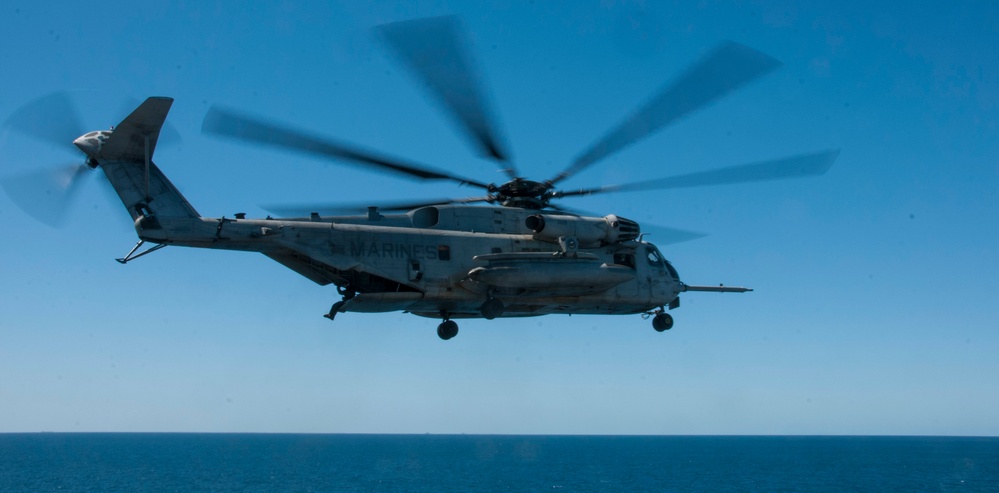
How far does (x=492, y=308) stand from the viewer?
18984 mm

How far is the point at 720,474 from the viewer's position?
404 ft

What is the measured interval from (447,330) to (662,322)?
17.4ft

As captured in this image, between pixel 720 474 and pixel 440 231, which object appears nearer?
pixel 440 231

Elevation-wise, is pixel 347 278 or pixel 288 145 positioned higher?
pixel 288 145

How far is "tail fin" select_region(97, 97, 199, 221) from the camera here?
16766mm

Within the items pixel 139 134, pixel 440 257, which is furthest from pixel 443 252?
pixel 139 134

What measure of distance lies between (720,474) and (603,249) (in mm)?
110740

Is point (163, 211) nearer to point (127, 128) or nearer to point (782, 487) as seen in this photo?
point (127, 128)

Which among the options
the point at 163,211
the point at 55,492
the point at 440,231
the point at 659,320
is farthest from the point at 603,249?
the point at 55,492

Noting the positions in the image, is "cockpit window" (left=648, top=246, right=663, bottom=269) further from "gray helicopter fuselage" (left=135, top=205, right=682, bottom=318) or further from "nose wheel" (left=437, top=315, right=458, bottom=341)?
"nose wheel" (left=437, top=315, right=458, bottom=341)

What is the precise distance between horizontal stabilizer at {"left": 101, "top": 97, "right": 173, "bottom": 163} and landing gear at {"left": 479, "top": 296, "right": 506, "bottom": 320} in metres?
7.20

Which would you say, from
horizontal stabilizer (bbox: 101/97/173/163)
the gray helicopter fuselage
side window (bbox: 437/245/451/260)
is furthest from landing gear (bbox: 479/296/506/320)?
horizontal stabilizer (bbox: 101/97/173/163)

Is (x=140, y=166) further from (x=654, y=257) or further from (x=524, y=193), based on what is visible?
(x=654, y=257)

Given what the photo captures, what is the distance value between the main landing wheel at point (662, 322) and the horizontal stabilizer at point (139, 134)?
38.6 feet
